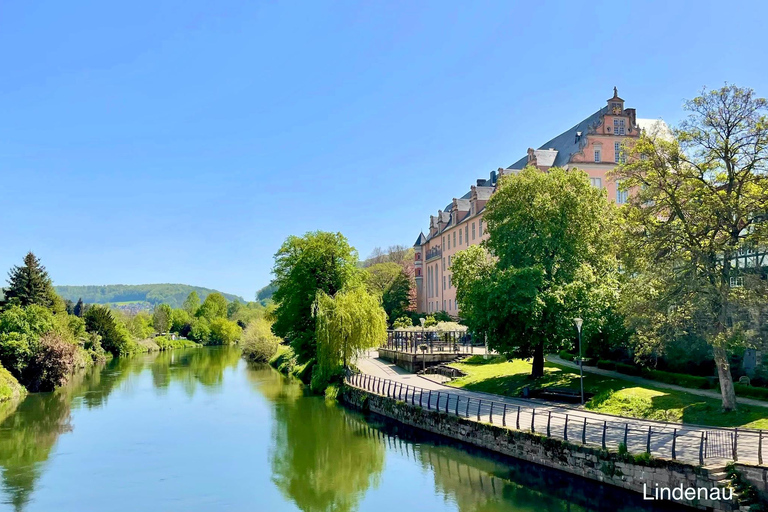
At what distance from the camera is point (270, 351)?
227ft

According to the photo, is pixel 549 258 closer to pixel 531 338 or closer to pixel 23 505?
pixel 531 338

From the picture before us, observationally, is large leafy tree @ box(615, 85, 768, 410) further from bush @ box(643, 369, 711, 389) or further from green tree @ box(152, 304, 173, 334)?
green tree @ box(152, 304, 173, 334)

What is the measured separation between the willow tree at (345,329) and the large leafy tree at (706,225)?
64.4 feet

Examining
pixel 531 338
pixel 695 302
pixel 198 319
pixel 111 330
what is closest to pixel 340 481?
pixel 531 338

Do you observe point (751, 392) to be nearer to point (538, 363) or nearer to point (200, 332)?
point (538, 363)

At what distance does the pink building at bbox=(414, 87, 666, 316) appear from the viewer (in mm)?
45562

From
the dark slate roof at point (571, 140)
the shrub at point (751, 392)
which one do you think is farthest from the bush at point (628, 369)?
the dark slate roof at point (571, 140)

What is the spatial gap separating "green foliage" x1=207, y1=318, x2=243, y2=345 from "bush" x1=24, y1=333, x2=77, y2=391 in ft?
228

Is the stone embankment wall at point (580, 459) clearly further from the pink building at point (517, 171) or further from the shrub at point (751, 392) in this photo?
the pink building at point (517, 171)

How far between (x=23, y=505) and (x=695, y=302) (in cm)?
2288

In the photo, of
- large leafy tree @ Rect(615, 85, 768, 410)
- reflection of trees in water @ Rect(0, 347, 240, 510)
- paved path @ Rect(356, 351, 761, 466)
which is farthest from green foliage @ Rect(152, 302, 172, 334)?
large leafy tree @ Rect(615, 85, 768, 410)

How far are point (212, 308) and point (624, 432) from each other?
4841 inches

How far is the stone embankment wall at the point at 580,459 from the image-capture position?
15047mm

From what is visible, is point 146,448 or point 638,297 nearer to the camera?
point 638,297
